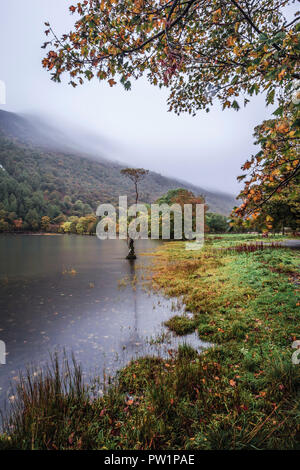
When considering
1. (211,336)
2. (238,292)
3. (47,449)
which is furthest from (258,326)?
(47,449)

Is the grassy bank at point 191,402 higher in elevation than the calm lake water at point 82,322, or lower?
higher

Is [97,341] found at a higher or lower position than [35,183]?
lower

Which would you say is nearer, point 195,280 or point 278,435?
point 278,435

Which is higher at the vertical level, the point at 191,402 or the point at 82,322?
the point at 191,402

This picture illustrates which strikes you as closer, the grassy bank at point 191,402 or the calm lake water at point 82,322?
the grassy bank at point 191,402

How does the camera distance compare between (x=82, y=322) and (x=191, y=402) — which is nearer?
(x=191, y=402)

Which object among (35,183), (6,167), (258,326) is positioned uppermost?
(6,167)

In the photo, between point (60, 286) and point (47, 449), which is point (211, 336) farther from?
point (60, 286)

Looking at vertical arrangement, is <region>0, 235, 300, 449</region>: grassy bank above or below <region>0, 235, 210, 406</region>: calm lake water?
above

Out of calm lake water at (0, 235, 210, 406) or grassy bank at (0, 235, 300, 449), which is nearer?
grassy bank at (0, 235, 300, 449)

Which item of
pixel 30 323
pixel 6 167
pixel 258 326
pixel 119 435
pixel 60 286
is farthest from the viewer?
pixel 6 167

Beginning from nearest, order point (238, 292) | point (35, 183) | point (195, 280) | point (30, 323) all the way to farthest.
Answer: point (30, 323), point (238, 292), point (195, 280), point (35, 183)

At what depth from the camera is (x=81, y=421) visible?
2762 millimetres

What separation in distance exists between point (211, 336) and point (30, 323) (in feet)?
19.9
